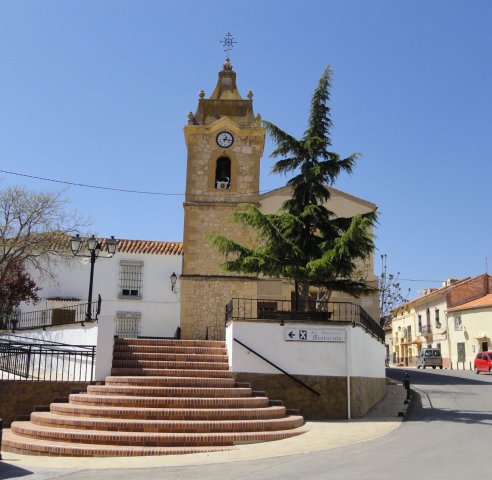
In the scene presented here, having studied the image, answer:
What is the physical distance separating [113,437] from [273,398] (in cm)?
471

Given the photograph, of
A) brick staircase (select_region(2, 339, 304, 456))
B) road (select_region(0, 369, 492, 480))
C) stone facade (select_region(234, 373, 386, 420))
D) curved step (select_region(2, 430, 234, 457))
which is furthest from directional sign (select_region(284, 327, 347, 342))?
curved step (select_region(2, 430, 234, 457))

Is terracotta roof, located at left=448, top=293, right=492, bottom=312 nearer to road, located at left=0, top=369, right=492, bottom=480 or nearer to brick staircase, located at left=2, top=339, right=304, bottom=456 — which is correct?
road, located at left=0, top=369, right=492, bottom=480

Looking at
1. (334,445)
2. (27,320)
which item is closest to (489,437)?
(334,445)

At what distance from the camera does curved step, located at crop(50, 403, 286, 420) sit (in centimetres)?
1085

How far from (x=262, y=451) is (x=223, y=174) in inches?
627

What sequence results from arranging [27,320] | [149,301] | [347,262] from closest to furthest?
[347,262]
[27,320]
[149,301]

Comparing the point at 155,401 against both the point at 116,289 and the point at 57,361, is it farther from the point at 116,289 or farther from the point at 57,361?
the point at 116,289

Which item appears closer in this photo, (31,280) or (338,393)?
(338,393)

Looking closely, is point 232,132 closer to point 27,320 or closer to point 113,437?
point 27,320

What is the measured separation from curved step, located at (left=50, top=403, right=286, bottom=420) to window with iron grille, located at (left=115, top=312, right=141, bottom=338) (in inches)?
519

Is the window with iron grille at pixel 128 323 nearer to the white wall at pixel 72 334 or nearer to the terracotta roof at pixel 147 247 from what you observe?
the terracotta roof at pixel 147 247

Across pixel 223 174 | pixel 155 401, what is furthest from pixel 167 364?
pixel 223 174

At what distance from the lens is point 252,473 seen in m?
7.67

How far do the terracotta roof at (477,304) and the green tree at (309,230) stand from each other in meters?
31.4
